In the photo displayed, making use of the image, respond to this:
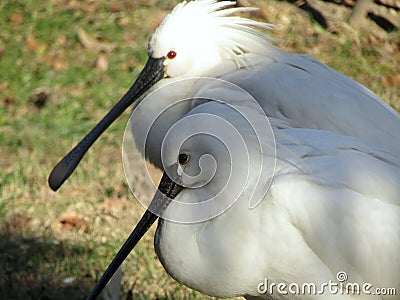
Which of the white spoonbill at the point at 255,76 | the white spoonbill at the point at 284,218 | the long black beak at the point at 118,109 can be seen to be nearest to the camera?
the white spoonbill at the point at 284,218

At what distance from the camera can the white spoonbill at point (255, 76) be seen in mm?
4395

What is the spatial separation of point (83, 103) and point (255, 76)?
2624 millimetres

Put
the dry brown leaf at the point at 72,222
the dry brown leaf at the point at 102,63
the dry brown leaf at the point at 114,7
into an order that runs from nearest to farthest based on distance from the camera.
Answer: the dry brown leaf at the point at 72,222 → the dry brown leaf at the point at 102,63 → the dry brown leaf at the point at 114,7

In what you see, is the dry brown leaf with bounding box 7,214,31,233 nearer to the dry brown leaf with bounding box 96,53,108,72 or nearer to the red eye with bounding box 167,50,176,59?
the red eye with bounding box 167,50,176,59

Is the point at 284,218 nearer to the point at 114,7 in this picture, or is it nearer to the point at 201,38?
the point at 201,38

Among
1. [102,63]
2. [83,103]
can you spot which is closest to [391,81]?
[102,63]

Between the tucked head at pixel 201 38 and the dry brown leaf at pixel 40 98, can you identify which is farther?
the dry brown leaf at pixel 40 98

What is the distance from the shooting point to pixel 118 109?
17.2 ft

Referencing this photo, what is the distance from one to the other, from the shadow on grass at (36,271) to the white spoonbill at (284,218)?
49.8 inches

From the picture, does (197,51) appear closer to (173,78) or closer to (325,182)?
(173,78)

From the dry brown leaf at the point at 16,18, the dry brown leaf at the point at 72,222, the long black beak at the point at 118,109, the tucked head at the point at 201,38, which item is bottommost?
the dry brown leaf at the point at 16,18

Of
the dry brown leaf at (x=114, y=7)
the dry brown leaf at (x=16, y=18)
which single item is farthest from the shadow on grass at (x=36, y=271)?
the dry brown leaf at (x=114, y=7)

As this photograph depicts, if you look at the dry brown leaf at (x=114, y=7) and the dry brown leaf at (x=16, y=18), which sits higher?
the dry brown leaf at (x=114, y=7)

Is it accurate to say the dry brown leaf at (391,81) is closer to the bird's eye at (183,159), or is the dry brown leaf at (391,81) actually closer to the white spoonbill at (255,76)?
the white spoonbill at (255,76)
